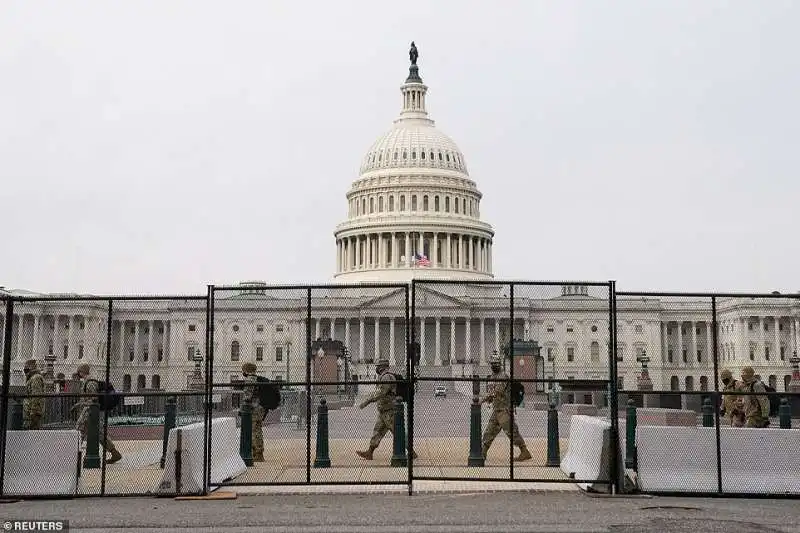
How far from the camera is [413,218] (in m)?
135

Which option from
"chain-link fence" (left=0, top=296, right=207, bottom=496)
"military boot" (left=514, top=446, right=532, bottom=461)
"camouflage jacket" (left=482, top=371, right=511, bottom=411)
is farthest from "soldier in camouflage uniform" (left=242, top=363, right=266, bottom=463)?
"military boot" (left=514, top=446, right=532, bottom=461)

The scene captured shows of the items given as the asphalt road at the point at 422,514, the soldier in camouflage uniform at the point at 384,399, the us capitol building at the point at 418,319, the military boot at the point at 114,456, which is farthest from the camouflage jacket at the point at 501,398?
the military boot at the point at 114,456

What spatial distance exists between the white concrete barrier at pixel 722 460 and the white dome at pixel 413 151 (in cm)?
12424

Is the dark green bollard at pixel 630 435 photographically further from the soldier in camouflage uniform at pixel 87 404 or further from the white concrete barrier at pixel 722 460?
the soldier in camouflage uniform at pixel 87 404

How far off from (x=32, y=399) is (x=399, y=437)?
749cm

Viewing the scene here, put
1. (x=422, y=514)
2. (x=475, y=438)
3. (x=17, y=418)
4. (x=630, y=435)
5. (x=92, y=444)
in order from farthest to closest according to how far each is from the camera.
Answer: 1. (x=17, y=418)
2. (x=630, y=435)
3. (x=92, y=444)
4. (x=475, y=438)
5. (x=422, y=514)

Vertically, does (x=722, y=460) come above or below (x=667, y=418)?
below

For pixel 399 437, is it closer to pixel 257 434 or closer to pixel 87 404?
pixel 257 434

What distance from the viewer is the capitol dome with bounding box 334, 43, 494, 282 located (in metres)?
134

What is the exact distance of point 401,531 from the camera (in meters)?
11.6

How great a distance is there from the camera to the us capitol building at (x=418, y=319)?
66.4 ft

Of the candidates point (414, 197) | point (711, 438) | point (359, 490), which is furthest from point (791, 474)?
point (414, 197)

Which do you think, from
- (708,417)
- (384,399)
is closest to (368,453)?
(384,399)

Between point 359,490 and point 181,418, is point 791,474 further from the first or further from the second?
point 181,418
